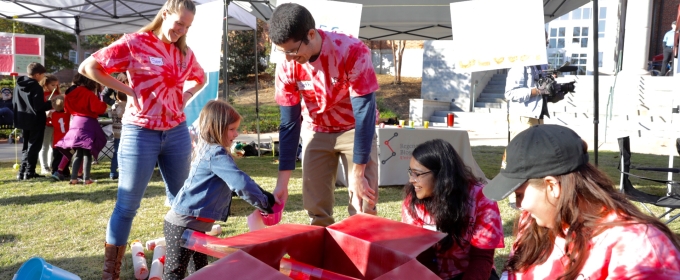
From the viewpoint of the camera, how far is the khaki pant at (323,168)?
125 inches

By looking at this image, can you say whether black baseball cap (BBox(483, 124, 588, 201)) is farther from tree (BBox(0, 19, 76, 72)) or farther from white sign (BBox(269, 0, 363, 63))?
tree (BBox(0, 19, 76, 72))

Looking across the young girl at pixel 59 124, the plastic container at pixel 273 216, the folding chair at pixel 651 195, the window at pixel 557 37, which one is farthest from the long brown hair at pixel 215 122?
the window at pixel 557 37

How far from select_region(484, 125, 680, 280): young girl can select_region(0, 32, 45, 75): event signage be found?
9.80 m

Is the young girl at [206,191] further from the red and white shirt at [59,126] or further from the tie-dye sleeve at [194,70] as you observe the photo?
the red and white shirt at [59,126]

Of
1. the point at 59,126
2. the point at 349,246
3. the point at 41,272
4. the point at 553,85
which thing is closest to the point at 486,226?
the point at 349,246

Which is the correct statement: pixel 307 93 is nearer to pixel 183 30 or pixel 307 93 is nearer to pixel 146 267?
pixel 183 30

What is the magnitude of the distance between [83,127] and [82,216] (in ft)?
7.22

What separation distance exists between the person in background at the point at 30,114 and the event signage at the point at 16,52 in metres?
1.98

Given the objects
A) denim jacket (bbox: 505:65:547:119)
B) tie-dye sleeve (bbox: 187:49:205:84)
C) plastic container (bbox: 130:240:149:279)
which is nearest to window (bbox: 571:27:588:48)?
denim jacket (bbox: 505:65:547:119)

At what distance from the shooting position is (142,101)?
2982 millimetres

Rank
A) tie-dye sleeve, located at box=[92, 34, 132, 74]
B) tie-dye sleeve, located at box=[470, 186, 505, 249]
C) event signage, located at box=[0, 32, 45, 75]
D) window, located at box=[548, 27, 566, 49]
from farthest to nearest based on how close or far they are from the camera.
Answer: window, located at box=[548, 27, 566, 49] → event signage, located at box=[0, 32, 45, 75] → tie-dye sleeve, located at box=[92, 34, 132, 74] → tie-dye sleeve, located at box=[470, 186, 505, 249]

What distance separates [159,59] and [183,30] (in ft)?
0.72

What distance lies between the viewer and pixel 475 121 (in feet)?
51.3

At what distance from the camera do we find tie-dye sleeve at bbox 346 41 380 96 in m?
2.75
